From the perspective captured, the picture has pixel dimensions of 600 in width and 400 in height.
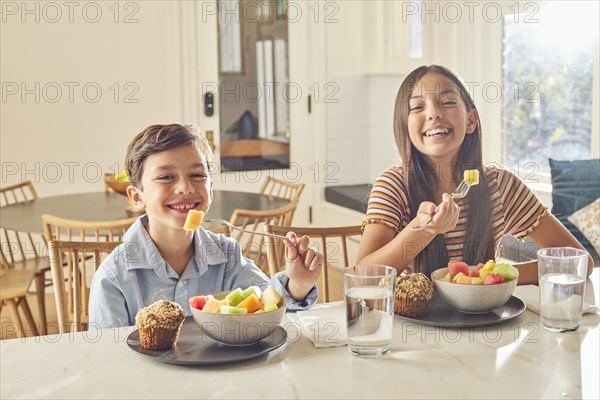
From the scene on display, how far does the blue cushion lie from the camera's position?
12.3 ft

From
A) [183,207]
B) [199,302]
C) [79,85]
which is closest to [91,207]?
[79,85]

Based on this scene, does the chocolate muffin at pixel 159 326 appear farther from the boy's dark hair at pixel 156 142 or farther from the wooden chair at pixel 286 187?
the wooden chair at pixel 286 187

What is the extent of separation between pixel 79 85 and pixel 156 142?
3.50m

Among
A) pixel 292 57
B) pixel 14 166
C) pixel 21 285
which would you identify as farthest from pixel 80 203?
pixel 292 57

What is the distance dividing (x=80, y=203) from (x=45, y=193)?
108 cm

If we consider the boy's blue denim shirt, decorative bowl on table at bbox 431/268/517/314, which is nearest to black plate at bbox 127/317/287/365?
the boy's blue denim shirt

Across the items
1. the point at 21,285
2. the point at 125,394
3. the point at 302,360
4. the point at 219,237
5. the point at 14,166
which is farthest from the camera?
the point at 14,166

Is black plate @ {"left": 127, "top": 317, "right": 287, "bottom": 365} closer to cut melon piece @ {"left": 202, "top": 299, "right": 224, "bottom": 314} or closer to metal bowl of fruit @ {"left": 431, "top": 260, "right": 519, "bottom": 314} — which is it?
cut melon piece @ {"left": 202, "top": 299, "right": 224, "bottom": 314}

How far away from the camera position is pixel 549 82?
4.45 meters

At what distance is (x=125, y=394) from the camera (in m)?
1.23

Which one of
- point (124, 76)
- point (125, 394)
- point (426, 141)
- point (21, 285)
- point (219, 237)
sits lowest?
point (21, 285)

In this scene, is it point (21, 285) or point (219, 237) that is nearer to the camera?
point (219, 237)

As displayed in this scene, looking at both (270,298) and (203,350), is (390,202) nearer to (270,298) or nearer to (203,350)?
(270,298)

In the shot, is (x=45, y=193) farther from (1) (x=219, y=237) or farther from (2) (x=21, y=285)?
(1) (x=219, y=237)
